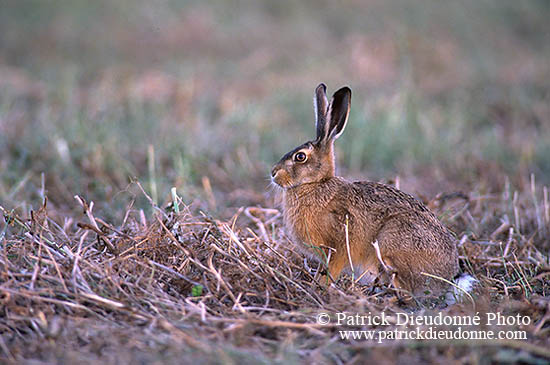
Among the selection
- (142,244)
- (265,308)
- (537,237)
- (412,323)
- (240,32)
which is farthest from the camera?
(240,32)

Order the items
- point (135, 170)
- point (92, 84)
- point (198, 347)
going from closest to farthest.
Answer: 1. point (198, 347)
2. point (135, 170)
3. point (92, 84)

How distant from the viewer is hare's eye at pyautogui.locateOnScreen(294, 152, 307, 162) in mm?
4148

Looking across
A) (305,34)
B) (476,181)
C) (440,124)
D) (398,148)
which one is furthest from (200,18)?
(476,181)

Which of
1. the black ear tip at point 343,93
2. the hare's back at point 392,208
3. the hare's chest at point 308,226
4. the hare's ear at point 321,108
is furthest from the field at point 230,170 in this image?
the black ear tip at point 343,93

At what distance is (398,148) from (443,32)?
33.8 ft

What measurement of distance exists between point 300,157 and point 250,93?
7.01 metres

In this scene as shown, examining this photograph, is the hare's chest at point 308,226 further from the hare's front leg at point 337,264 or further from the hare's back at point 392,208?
the hare's back at point 392,208

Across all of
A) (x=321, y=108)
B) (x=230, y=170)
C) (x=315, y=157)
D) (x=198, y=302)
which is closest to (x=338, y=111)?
(x=321, y=108)

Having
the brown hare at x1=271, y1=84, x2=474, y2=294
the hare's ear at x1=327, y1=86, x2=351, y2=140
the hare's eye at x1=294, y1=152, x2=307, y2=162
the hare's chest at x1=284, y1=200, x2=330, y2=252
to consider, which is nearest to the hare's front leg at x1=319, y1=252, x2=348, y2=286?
the brown hare at x1=271, y1=84, x2=474, y2=294

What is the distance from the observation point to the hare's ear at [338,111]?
3.96 metres

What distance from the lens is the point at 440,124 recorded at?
28.5 ft

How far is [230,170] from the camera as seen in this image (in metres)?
6.25

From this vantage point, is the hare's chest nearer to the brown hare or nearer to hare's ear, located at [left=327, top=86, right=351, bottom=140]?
the brown hare

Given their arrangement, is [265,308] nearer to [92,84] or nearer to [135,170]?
[135,170]
